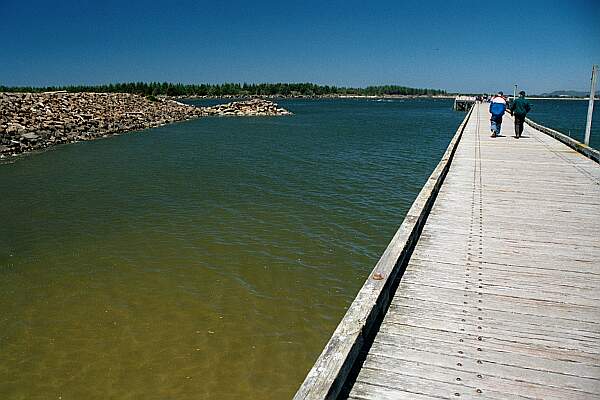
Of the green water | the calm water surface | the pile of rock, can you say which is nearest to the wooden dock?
the green water

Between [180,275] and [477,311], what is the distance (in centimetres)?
502

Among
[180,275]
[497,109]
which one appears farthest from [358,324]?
[497,109]

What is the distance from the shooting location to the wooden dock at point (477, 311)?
3.22 m

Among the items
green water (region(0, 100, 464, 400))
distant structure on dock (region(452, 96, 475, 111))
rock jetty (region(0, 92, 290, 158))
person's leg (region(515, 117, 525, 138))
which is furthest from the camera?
distant structure on dock (region(452, 96, 475, 111))

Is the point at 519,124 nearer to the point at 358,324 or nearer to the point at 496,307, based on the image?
the point at 496,307

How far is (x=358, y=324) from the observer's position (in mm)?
3584

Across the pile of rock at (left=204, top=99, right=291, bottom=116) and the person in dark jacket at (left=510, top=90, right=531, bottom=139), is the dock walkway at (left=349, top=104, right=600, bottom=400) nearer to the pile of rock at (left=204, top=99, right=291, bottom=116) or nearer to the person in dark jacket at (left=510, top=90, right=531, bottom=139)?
the person in dark jacket at (left=510, top=90, right=531, bottom=139)

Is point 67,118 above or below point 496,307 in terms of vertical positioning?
above

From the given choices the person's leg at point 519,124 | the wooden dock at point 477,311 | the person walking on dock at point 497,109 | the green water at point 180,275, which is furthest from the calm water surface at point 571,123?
the wooden dock at point 477,311

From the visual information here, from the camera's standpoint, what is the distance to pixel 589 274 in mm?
4941

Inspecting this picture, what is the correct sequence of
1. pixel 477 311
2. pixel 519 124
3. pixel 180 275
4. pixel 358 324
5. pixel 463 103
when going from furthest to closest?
pixel 463 103
pixel 519 124
pixel 180 275
pixel 477 311
pixel 358 324

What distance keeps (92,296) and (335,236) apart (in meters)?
4.72

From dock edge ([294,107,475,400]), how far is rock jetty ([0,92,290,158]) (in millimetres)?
21519

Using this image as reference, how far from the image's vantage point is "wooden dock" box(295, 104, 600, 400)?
322 centimetres
